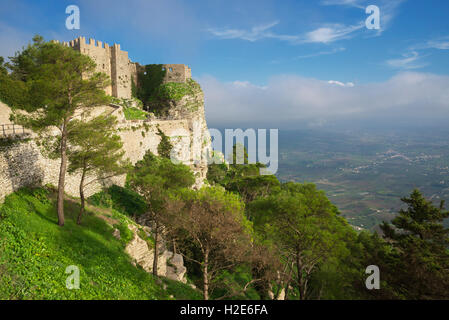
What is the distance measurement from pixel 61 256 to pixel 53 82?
8.43 metres

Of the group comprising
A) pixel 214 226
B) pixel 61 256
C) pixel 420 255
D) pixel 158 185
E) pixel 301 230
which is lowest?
pixel 420 255

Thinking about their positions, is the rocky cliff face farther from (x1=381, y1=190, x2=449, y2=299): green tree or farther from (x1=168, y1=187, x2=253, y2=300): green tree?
(x1=381, y1=190, x2=449, y2=299): green tree

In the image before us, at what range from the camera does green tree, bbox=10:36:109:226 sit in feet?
37.7

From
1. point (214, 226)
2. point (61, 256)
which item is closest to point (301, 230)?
point (214, 226)

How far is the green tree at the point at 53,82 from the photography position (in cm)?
1150

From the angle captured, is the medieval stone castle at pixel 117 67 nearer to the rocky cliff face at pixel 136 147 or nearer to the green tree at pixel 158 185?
the rocky cliff face at pixel 136 147

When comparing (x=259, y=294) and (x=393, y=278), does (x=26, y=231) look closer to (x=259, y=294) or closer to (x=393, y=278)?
(x=259, y=294)

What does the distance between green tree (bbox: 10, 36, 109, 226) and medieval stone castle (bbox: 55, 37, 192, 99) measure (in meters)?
28.5

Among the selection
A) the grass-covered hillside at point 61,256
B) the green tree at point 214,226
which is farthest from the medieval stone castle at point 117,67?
the green tree at point 214,226

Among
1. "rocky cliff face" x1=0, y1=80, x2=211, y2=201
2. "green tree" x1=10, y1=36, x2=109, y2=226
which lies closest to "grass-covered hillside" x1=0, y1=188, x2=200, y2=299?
"rocky cliff face" x1=0, y1=80, x2=211, y2=201

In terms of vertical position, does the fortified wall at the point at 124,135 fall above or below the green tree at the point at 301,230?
above

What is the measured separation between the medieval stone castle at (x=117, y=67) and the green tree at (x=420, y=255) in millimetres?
41546

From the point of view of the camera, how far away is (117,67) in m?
42.3

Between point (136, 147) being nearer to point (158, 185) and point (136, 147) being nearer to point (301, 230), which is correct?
point (158, 185)
